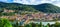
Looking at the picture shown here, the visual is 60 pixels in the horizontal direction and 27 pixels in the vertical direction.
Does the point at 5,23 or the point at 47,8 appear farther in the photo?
the point at 47,8

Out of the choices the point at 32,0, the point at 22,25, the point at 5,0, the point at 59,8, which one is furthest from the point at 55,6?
the point at 5,0

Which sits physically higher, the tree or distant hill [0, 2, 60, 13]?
distant hill [0, 2, 60, 13]

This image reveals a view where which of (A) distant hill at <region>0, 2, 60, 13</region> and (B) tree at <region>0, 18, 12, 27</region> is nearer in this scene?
(B) tree at <region>0, 18, 12, 27</region>

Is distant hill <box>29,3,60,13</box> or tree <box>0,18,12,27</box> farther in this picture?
distant hill <box>29,3,60,13</box>

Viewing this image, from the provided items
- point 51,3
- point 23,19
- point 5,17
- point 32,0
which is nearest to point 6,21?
point 5,17

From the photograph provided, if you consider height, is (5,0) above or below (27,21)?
above

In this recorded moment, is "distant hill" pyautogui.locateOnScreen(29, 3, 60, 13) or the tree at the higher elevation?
"distant hill" pyautogui.locateOnScreen(29, 3, 60, 13)

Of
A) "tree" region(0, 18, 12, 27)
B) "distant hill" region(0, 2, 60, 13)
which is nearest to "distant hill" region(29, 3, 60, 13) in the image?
"distant hill" region(0, 2, 60, 13)

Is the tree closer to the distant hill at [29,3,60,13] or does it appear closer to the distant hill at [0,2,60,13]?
the distant hill at [0,2,60,13]

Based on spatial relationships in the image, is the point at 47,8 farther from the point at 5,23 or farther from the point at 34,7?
the point at 5,23

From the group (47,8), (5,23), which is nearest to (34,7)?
(47,8)

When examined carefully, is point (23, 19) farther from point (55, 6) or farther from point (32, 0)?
point (55, 6)
